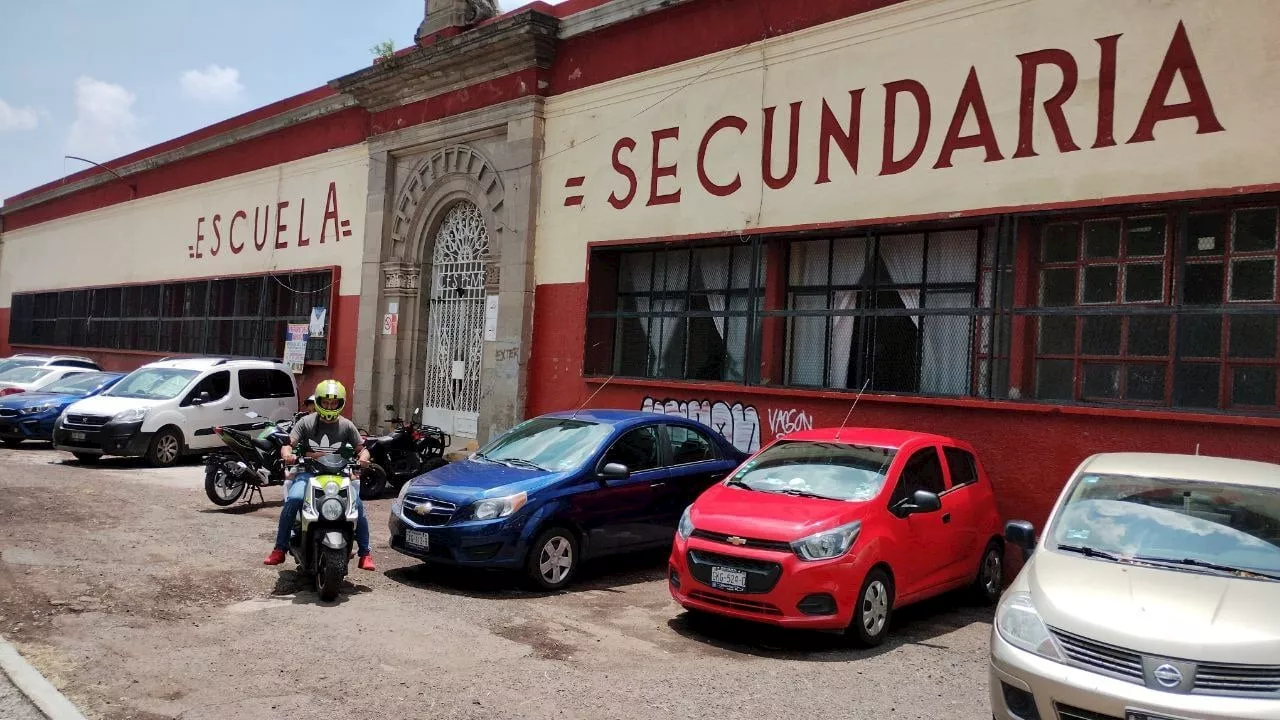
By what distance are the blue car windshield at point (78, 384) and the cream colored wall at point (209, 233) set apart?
14.2 ft

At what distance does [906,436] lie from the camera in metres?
8.20

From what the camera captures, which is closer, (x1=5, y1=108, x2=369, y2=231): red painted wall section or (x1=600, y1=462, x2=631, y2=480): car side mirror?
(x1=600, y1=462, x2=631, y2=480): car side mirror

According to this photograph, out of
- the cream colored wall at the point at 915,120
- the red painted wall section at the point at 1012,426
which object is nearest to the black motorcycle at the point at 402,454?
the red painted wall section at the point at 1012,426

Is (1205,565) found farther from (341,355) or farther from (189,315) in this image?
(189,315)

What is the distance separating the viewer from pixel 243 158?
22750 millimetres

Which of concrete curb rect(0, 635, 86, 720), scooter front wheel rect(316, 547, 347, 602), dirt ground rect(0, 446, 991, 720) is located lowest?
dirt ground rect(0, 446, 991, 720)

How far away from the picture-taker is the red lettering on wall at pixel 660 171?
1334cm

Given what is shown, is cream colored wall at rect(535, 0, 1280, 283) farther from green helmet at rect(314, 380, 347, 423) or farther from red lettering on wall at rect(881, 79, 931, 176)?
green helmet at rect(314, 380, 347, 423)

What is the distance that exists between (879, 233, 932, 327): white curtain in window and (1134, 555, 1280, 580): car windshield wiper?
19.6 feet

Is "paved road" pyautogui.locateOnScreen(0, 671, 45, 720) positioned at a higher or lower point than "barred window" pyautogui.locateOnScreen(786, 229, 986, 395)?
lower

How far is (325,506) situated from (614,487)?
254 cm

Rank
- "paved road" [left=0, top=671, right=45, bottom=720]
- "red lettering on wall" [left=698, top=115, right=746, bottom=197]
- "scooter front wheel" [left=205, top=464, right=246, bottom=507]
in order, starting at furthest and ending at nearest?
1. "red lettering on wall" [left=698, top=115, right=746, bottom=197]
2. "scooter front wheel" [left=205, top=464, right=246, bottom=507]
3. "paved road" [left=0, top=671, right=45, bottom=720]

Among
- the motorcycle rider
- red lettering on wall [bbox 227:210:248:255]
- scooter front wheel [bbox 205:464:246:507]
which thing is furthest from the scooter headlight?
red lettering on wall [bbox 227:210:248:255]

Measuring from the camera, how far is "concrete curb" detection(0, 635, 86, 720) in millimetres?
4766
